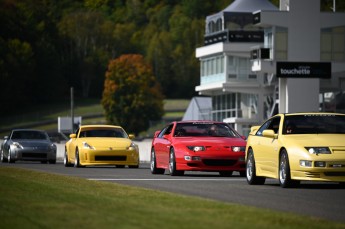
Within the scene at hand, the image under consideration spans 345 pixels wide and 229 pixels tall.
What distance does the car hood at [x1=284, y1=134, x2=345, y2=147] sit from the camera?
74.2ft

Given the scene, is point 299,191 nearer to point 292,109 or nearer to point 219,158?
point 219,158

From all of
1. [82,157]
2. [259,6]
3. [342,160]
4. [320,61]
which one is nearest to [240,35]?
[259,6]

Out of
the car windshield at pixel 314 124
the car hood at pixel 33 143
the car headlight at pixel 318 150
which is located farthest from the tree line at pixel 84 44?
the car headlight at pixel 318 150

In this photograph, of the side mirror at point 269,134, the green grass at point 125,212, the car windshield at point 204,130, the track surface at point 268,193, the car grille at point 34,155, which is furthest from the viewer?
the car grille at point 34,155

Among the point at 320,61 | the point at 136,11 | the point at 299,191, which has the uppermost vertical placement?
the point at 136,11

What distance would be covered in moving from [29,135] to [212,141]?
18238mm

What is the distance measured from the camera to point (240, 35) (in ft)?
319

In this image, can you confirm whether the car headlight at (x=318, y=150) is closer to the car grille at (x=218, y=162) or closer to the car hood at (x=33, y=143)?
the car grille at (x=218, y=162)

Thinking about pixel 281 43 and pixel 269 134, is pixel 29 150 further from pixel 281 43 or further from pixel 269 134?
pixel 281 43

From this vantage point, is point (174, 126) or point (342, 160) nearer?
point (342, 160)

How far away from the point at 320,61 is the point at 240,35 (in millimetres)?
21985

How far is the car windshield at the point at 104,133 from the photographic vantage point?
38178 mm

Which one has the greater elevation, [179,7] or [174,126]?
[179,7]

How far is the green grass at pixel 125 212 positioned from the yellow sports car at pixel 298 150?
3658 millimetres
